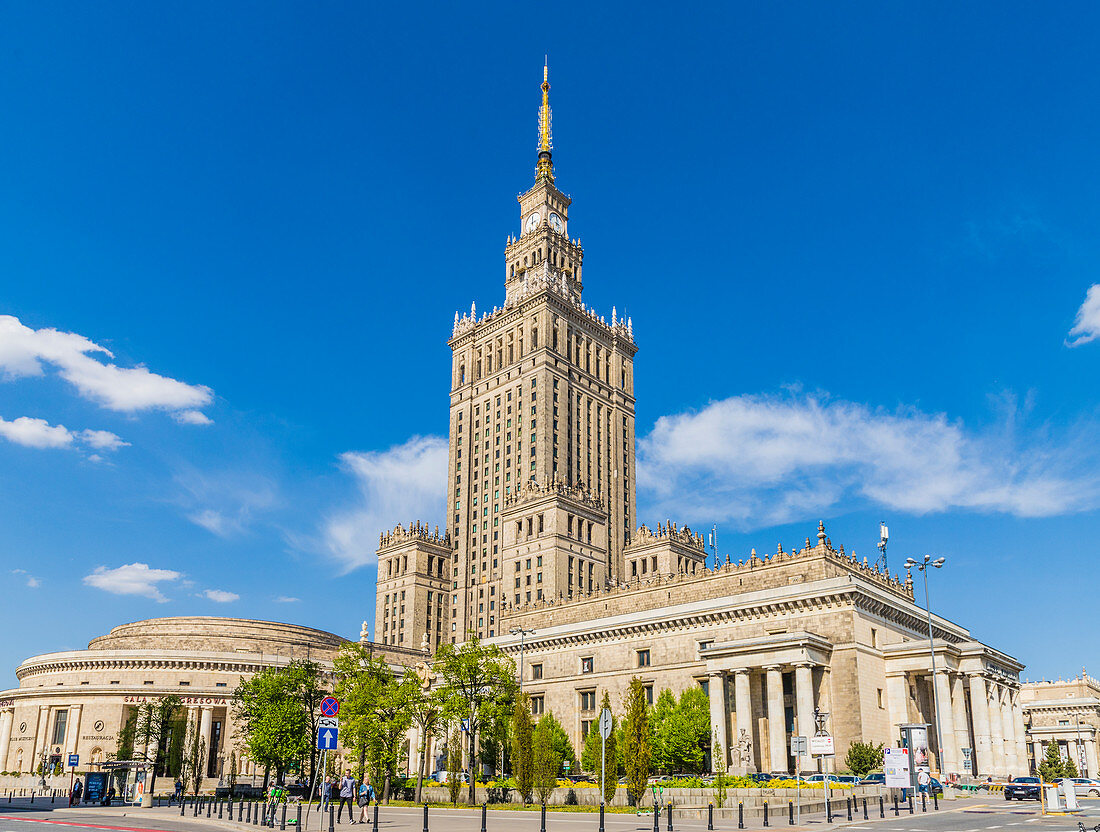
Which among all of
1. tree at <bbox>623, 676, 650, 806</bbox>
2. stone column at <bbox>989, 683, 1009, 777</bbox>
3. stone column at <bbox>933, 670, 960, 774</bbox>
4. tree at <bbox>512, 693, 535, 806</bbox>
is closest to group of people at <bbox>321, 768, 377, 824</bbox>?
tree at <bbox>512, 693, 535, 806</bbox>

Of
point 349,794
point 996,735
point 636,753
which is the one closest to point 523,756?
point 636,753

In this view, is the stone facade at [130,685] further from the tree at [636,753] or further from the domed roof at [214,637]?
the tree at [636,753]

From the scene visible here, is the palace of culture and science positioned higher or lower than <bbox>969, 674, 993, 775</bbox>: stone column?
higher

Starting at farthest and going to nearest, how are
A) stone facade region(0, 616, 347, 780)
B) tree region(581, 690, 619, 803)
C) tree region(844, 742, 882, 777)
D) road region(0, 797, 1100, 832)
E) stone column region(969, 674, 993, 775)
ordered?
stone facade region(0, 616, 347, 780)
stone column region(969, 674, 993, 775)
tree region(844, 742, 882, 777)
tree region(581, 690, 619, 803)
road region(0, 797, 1100, 832)

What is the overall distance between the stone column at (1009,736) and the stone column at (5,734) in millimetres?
127096

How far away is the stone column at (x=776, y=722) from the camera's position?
66.0 m

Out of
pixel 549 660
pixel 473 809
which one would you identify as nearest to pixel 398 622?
pixel 549 660

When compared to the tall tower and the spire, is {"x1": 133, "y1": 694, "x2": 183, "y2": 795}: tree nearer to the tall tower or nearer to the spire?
the tall tower

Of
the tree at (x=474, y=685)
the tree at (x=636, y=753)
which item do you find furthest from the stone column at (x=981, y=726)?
the tree at (x=474, y=685)

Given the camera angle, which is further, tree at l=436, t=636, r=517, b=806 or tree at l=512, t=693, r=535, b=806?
tree at l=436, t=636, r=517, b=806

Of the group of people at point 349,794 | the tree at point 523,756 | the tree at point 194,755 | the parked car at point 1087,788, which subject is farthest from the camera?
the tree at point 194,755

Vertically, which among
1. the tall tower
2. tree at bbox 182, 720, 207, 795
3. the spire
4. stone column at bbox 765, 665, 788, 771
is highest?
the spire

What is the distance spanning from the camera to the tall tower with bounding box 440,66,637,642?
123m

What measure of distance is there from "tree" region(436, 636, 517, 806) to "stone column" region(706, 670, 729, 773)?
1625cm
